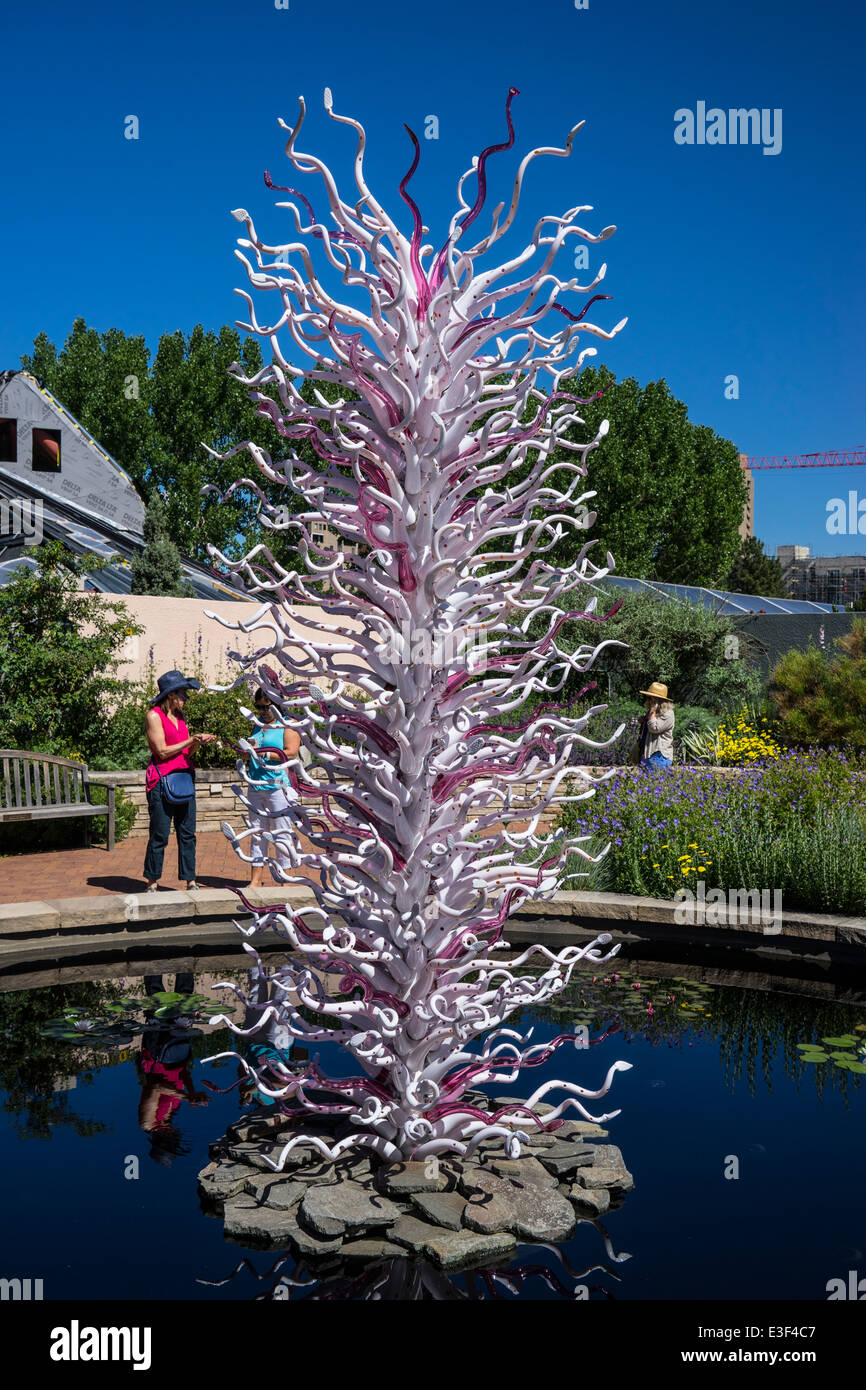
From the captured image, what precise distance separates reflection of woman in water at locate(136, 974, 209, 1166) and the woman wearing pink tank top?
251 cm

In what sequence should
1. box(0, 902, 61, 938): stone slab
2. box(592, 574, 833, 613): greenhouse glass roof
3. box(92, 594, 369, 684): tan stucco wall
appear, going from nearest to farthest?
box(0, 902, 61, 938): stone slab, box(92, 594, 369, 684): tan stucco wall, box(592, 574, 833, 613): greenhouse glass roof

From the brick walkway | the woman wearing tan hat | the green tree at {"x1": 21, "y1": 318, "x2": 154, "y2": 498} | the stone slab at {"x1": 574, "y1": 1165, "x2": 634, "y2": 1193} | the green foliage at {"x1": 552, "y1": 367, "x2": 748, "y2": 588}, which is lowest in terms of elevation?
the stone slab at {"x1": 574, "y1": 1165, "x2": 634, "y2": 1193}

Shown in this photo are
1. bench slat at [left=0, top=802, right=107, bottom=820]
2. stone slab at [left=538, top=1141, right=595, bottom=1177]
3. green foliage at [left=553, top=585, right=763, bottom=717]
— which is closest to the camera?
stone slab at [left=538, top=1141, right=595, bottom=1177]

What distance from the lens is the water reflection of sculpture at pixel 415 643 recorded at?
3.21m

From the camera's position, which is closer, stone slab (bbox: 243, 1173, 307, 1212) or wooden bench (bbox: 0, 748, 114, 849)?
stone slab (bbox: 243, 1173, 307, 1212)

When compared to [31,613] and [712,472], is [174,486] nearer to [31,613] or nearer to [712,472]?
[712,472]

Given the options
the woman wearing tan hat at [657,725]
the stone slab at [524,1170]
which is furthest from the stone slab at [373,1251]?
the woman wearing tan hat at [657,725]

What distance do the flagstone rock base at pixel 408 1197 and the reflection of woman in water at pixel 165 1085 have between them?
32 cm

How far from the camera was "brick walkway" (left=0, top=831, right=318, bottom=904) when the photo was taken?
769 cm

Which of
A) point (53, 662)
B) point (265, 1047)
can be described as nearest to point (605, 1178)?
point (265, 1047)

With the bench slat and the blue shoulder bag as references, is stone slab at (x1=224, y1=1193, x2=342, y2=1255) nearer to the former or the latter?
the blue shoulder bag

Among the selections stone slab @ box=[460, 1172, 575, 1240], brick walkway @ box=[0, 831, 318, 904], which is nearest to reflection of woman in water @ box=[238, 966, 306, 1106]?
stone slab @ box=[460, 1172, 575, 1240]

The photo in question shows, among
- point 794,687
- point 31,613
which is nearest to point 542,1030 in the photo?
point 31,613

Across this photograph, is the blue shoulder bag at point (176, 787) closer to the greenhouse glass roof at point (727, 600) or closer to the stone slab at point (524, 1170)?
the stone slab at point (524, 1170)
